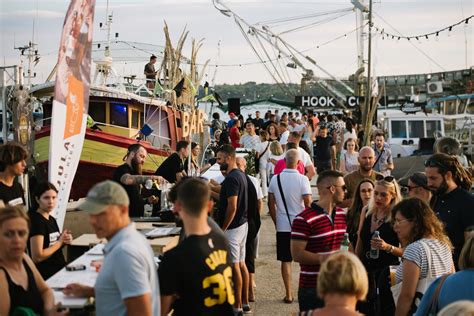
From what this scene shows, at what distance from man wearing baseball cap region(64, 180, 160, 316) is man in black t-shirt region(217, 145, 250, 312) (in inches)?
158

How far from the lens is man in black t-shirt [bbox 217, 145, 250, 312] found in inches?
334

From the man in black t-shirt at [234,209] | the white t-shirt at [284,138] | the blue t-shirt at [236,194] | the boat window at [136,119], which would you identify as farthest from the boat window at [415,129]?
the blue t-shirt at [236,194]

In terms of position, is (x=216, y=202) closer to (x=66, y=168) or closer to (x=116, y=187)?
(x=66, y=168)

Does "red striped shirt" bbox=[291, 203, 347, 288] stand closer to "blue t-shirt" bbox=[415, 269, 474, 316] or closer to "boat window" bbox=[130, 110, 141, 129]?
"blue t-shirt" bbox=[415, 269, 474, 316]

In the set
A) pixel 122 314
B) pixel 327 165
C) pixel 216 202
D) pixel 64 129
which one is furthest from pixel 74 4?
pixel 327 165

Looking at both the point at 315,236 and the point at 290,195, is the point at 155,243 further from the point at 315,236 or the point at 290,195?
the point at 290,195

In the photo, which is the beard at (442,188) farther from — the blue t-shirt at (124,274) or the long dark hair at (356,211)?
the blue t-shirt at (124,274)

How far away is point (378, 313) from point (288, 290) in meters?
2.80

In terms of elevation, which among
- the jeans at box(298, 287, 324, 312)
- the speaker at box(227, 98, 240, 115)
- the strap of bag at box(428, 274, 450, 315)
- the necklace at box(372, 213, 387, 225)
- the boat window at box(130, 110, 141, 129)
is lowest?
the jeans at box(298, 287, 324, 312)

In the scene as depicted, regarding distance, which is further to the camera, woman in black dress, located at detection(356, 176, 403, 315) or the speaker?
the speaker

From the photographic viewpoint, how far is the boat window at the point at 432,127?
27.1 m

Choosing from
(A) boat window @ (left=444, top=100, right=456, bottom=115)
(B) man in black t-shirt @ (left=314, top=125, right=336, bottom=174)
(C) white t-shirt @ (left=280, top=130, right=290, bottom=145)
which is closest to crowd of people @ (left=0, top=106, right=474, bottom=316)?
(C) white t-shirt @ (left=280, top=130, right=290, bottom=145)

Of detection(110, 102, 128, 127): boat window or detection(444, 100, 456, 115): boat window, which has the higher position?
detection(444, 100, 456, 115): boat window

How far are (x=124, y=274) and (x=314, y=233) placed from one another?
244 centimetres
